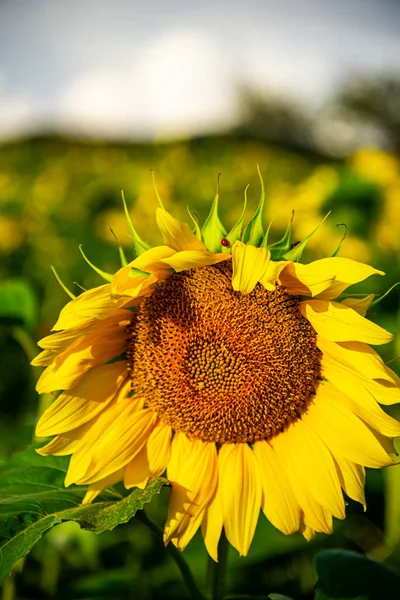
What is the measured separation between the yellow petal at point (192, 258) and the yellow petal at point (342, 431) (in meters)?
0.41

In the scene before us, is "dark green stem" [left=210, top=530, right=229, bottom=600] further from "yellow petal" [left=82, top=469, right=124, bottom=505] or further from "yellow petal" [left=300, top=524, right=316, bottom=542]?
"yellow petal" [left=82, top=469, right=124, bottom=505]

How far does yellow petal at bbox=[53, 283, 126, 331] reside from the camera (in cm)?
136

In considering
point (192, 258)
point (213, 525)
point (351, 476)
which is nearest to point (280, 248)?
point (192, 258)

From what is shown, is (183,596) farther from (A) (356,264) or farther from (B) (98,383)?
(A) (356,264)

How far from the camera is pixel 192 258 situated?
1352 mm

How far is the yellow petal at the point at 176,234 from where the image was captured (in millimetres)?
1361

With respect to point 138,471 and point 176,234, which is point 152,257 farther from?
point 138,471

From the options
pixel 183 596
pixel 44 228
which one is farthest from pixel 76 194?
pixel 183 596

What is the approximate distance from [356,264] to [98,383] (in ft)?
2.13

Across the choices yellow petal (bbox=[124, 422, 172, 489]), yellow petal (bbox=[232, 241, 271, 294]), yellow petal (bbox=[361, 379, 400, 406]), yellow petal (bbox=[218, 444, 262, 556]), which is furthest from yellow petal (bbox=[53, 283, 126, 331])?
yellow petal (bbox=[361, 379, 400, 406])

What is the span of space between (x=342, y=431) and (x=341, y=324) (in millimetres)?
253

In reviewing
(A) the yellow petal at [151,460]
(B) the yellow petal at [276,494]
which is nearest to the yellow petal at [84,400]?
(A) the yellow petal at [151,460]

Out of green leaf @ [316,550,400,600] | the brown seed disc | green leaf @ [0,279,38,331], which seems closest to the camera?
green leaf @ [316,550,400,600]

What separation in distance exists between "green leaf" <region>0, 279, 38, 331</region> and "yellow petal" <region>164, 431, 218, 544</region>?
83 centimetres
